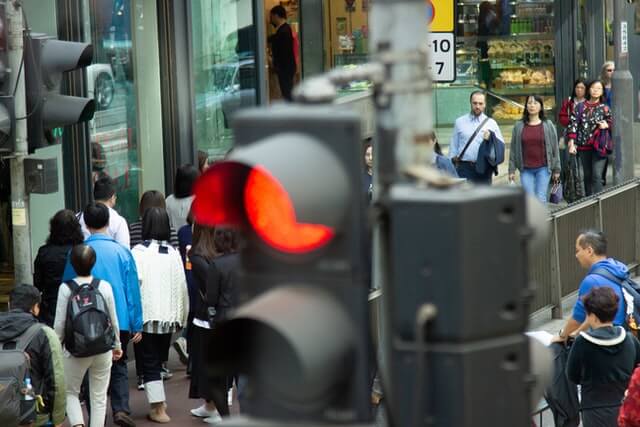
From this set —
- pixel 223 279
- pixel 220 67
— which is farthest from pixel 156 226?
pixel 220 67

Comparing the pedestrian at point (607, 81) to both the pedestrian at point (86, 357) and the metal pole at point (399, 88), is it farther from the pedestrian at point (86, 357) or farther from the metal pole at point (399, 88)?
the metal pole at point (399, 88)

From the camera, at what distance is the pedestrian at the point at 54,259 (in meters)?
10.6

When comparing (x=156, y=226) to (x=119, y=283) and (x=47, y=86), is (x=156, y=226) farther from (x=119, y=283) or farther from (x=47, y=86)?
(x=47, y=86)

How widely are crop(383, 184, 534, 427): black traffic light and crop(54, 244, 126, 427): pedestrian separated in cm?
666

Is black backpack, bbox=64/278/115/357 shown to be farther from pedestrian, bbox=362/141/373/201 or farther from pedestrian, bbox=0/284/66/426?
pedestrian, bbox=362/141/373/201

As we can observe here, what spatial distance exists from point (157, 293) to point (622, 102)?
394 inches

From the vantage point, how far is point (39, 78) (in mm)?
8625

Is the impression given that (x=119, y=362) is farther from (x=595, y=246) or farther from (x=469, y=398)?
(x=469, y=398)

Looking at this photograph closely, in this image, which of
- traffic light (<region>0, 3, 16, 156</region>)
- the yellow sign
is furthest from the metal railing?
traffic light (<region>0, 3, 16, 156</region>)

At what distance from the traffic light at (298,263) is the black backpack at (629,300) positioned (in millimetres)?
6768

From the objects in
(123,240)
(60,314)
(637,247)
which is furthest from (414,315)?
(637,247)

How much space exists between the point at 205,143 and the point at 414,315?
41.8 ft

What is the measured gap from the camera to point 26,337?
888 cm

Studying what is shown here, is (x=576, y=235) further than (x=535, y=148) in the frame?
No
